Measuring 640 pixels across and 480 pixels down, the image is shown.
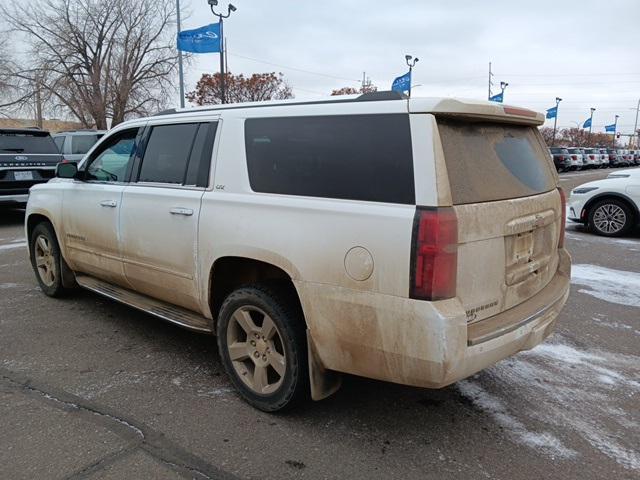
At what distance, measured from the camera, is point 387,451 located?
9.35 feet

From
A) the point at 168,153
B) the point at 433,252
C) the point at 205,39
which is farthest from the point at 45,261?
the point at 205,39

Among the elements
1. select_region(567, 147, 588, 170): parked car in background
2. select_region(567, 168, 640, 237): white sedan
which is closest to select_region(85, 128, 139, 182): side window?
select_region(567, 168, 640, 237): white sedan

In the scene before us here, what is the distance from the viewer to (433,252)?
244cm

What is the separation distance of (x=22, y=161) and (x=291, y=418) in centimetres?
978

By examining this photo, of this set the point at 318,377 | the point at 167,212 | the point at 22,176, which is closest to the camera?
the point at 318,377

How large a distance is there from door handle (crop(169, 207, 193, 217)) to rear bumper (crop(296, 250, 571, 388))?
111cm

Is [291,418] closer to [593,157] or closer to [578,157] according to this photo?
[578,157]

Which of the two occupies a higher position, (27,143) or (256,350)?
(27,143)

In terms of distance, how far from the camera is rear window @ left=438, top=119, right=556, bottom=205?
8.60 ft

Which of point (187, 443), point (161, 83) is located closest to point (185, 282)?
point (187, 443)

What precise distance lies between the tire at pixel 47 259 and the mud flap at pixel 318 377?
A: 11.3 ft

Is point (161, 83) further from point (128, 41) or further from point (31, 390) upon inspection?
point (31, 390)

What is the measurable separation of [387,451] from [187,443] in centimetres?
110

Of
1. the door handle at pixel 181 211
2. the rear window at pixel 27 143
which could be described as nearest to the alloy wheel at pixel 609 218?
the door handle at pixel 181 211
